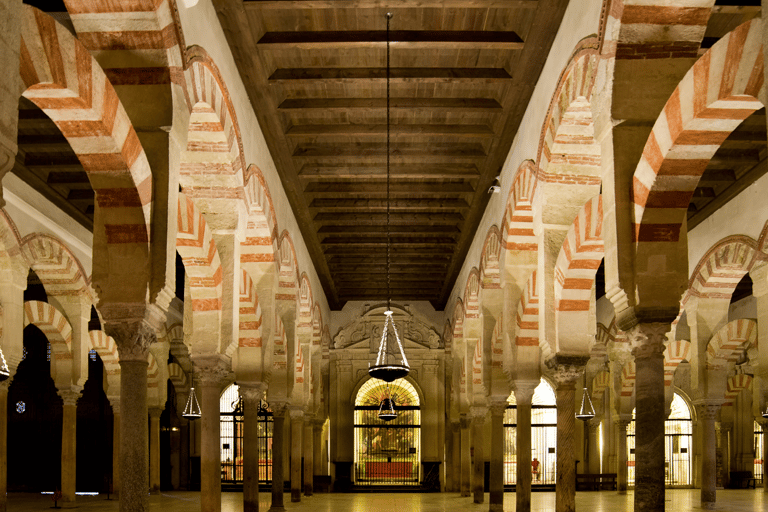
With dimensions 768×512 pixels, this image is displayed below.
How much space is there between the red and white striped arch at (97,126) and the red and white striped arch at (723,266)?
7.46m

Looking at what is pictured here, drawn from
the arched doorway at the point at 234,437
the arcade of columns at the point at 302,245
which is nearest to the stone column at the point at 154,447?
the arcade of columns at the point at 302,245

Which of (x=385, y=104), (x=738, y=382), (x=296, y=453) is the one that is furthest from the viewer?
(x=738, y=382)

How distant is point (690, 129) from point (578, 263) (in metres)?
3.37

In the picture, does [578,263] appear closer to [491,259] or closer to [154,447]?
[491,259]

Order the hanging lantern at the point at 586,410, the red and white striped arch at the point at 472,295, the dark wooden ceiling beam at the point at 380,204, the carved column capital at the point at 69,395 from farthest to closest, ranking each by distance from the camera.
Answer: the hanging lantern at the point at 586,410
the red and white striped arch at the point at 472,295
the dark wooden ceiling beam at the point at 380,204
the carved column capital at the point at 69,395

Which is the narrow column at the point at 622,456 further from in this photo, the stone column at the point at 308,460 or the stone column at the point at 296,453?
the stone column at the point at 296,453

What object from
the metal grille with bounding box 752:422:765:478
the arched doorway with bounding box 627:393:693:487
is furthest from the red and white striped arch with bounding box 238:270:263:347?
the metal grille with bounding box 752:422:765:478

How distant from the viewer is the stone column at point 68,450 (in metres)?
12.2

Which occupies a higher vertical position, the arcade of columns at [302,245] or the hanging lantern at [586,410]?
the arcade of columns at [302,245]

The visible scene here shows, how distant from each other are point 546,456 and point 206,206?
13766 millimetres

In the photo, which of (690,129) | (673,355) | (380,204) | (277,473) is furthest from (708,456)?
(690,129)

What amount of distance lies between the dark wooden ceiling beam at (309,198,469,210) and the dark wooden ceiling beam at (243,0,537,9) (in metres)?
5.61

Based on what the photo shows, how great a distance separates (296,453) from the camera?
48.0ft

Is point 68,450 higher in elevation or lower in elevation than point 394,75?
lower
